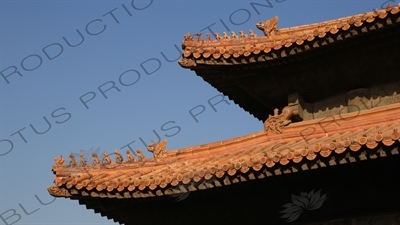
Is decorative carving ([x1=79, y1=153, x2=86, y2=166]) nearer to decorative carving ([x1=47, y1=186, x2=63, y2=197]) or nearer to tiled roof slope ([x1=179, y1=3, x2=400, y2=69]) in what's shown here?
decorative carving ([x1=47, y1=186, x2=63, y2=197])

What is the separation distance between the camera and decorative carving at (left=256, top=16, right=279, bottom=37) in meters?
12.2

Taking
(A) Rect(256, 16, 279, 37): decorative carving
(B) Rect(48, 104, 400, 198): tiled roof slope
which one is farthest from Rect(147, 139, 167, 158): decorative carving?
(A) Rect(256, 16, 279, 37): decorative carving

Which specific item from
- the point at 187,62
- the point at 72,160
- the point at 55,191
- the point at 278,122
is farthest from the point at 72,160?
the point at 278,122

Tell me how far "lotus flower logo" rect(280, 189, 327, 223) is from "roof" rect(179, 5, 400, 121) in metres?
2.77

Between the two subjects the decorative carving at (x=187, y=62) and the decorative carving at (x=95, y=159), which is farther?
the decorative carving at (x=187, y=62)

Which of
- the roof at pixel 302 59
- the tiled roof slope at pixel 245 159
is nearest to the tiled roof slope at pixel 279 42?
the roof at pixel 302 59

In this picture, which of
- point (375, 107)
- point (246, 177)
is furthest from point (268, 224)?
point (375, 107)

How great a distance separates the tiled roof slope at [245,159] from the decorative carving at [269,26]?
201 centimetres

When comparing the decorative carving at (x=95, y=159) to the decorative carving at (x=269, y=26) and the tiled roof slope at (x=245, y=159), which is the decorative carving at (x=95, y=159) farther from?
the decorative carving at (x=269, y=26)

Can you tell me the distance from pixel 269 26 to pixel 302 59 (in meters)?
1.31

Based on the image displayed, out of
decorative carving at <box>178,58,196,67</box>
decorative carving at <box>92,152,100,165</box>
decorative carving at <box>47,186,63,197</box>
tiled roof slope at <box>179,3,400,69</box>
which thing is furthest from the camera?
decorative carving at <box>178,58,196,67</box>

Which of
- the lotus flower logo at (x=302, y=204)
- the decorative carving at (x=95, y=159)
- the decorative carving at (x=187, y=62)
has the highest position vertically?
the decorative carving at (x=187, y=62)

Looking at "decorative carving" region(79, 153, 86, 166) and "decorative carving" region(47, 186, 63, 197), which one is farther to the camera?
"decorative carving" region(79, 153, 86, 166)

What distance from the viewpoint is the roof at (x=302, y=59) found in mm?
10703
